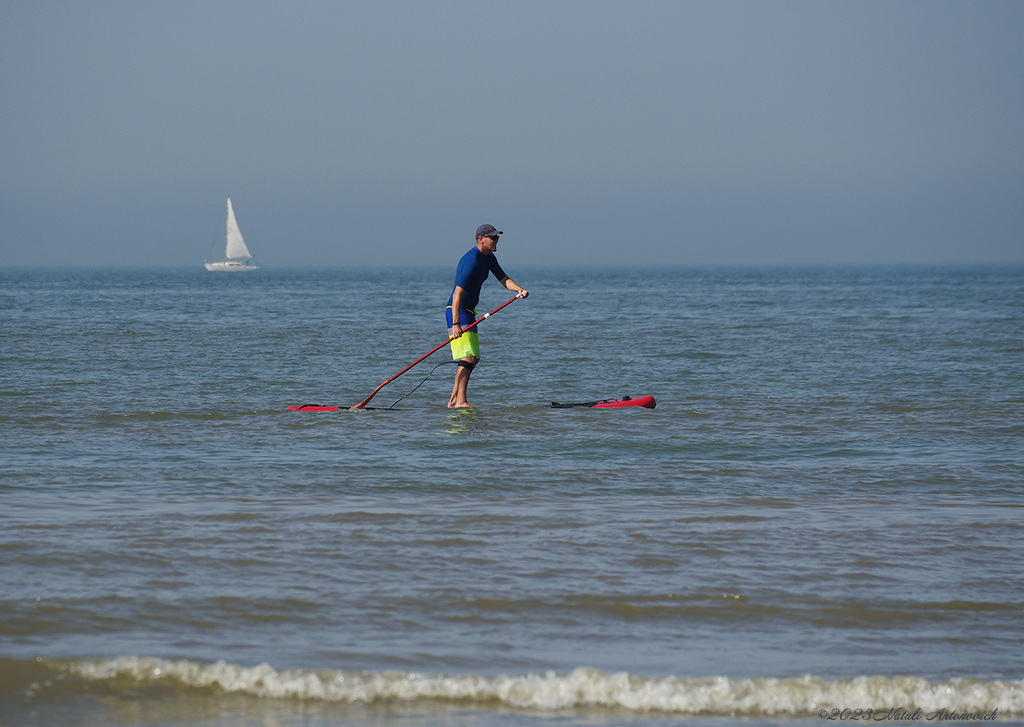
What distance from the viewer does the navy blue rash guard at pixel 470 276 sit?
11070 mm

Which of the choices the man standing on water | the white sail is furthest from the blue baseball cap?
the white sail

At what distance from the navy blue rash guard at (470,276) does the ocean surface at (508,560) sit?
3.85 feet

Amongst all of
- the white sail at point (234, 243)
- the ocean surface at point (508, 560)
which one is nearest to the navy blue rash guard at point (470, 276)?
the ocean surface at point (508, 560)

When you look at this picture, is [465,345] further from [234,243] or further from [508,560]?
[234,243]

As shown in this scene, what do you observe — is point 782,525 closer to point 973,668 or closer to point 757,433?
point 973,668

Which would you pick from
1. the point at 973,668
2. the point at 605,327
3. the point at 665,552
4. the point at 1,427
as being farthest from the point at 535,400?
the point at 605,327

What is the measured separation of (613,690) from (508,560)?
1658 mm

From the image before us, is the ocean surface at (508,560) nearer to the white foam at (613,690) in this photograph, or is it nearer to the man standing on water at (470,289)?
the white foam at (613,690)

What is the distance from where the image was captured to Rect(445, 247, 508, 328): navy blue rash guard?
436 inches

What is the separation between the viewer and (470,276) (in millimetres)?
11062

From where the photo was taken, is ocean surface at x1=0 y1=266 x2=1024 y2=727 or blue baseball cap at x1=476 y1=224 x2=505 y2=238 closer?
ocean surface at x1=0 y1=266 x2=1024 y2=727

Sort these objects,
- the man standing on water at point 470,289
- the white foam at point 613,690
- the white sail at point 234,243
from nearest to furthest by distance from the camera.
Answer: the white foam at point 613,690 < the man standing on water at point 470,289 < the white sail at point 234,243

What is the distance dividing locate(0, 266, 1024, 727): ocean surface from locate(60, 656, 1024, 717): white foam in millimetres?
11

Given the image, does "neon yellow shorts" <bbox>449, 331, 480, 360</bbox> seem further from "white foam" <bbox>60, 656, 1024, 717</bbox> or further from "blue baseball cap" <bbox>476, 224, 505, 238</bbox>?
"white foam" <bbox>60, 656, 1024, 717</bbox>
